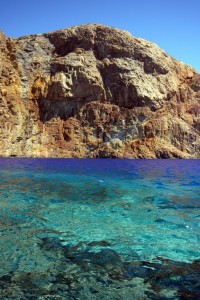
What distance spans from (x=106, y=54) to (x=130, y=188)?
72.2 meters

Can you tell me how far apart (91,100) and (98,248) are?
76.1 meters

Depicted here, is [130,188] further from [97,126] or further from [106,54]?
[106,54]

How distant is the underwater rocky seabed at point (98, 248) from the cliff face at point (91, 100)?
2325 inches

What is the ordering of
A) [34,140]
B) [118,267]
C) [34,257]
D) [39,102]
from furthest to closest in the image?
1. [39,102]
2. [34,140]
3. [34,257]
4. [118,267]

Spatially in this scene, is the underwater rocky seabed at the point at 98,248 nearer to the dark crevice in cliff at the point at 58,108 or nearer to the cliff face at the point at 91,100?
the cliff face at the point at 91,100

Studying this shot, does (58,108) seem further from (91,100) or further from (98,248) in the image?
(98,248)

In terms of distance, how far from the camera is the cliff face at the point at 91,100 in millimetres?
77375

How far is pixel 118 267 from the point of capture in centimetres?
→ 773

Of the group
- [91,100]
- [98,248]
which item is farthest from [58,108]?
[98,248]

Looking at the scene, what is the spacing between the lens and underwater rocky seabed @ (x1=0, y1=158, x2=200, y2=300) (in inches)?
261

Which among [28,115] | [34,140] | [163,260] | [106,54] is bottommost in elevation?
[163,260]

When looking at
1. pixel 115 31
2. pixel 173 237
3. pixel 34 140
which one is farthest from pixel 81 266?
pixel 115 31

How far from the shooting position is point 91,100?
83875 mm

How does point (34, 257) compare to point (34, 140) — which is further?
point (34, 140)
